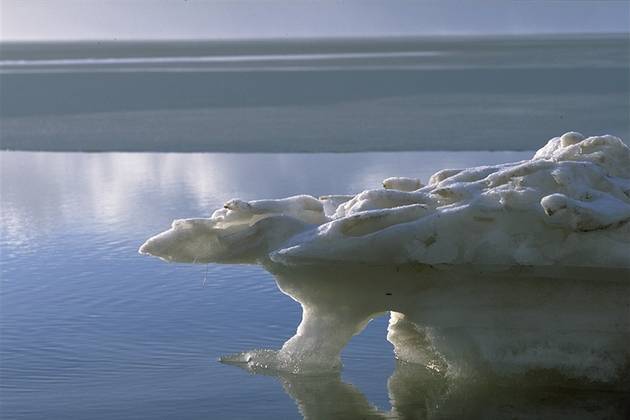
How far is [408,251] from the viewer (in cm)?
392

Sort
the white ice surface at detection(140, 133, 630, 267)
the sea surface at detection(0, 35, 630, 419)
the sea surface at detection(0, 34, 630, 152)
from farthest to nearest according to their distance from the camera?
the sea surface at detection(0, 34, 630, 152) → the sea surface at detection(0, 35, 630, 419) → the white ice surface at detection(140, 133, 630, 267)

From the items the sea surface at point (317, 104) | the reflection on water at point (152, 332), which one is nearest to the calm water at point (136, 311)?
the reflection on water at point (152, 332)

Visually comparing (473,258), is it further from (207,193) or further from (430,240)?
(207,193)

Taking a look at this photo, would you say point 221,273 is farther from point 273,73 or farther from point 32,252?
point 273,73

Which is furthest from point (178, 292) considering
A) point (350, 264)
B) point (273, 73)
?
point (273, 73)

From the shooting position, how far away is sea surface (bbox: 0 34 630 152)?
1139cm

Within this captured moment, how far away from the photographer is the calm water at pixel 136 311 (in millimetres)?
4254

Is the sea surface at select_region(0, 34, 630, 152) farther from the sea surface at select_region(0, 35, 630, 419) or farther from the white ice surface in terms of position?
the white ice surface

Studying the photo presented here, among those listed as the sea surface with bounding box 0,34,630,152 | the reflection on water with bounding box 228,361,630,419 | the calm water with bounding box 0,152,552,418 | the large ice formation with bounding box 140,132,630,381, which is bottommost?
the sea surface with bounding box 0,34,630,152

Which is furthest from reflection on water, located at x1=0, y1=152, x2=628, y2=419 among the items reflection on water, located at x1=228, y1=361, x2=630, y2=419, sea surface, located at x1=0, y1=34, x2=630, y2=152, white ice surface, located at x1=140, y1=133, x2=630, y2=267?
sea surface, located at x1=0, y1=34, x2=630, y2=152

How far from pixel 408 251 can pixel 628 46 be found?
26.6m

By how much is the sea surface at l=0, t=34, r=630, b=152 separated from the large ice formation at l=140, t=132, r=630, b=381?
6314 millimetres

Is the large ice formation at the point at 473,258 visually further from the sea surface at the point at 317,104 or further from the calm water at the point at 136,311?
the sea surface at the point at 317,104

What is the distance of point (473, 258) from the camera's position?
12.9 feet
